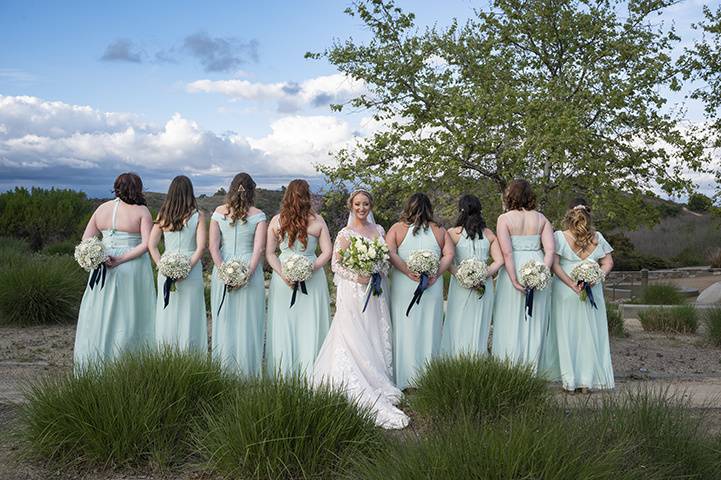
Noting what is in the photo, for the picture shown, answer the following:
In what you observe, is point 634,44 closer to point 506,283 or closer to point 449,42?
point 449,42

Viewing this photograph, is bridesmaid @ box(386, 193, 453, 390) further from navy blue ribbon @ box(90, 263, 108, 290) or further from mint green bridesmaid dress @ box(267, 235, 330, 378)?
navy blue ribbon @ box(90, 263, 108, 290)

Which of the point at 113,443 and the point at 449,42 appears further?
the point at 449,42

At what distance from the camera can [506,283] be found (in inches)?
354

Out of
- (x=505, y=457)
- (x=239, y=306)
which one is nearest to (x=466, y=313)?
(x=239, y=306)

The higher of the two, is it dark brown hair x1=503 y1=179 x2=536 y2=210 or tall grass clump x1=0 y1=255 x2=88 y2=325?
dark brown hair x1=503 y1=179 x2=536 y2=210

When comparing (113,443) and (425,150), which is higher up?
(425,150)

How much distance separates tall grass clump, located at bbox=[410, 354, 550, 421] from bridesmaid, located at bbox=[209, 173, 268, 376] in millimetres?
2499

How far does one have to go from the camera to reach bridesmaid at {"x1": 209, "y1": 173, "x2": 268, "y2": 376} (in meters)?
8.36

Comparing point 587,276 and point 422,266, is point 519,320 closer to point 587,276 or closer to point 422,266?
point 587,276

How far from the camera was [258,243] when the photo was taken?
838 cm

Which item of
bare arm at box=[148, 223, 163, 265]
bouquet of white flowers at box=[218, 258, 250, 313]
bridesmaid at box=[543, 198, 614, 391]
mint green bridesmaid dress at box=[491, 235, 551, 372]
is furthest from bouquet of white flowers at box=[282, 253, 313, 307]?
bridesmaid at box=[543, 198, 614, 391]

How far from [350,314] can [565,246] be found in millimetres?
2752

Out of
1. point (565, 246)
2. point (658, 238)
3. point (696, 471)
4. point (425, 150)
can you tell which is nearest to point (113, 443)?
point (696, 471)

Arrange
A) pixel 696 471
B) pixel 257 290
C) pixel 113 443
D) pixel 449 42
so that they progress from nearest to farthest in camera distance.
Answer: pixel 696 471
pixel 113 443
pixel 257 290
pixel 449 42
